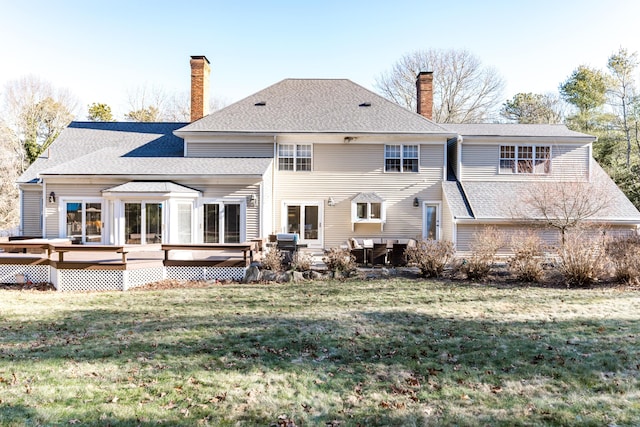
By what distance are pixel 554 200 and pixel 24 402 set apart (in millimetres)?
15585

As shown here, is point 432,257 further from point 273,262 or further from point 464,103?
point 464,103

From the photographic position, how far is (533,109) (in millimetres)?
33188

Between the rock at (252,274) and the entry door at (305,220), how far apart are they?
18.9 feet

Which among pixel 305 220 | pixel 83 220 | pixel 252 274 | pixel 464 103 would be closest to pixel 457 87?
pixel 464 103

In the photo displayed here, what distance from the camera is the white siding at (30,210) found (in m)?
16.8

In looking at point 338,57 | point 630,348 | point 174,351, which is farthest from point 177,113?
point 630,348

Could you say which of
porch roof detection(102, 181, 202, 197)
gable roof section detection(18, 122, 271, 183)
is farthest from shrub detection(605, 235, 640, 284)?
porch roof detection(102, 181, 202, 197)

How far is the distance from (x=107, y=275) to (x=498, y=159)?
16.1 meters

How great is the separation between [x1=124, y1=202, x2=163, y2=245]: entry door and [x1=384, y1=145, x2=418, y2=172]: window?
969cm

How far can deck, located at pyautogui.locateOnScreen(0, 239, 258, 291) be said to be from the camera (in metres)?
10.2

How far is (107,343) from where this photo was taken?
5.63 m

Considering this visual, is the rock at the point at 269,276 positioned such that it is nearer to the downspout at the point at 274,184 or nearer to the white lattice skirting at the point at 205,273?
the white lattice skirting at the point at 205,273

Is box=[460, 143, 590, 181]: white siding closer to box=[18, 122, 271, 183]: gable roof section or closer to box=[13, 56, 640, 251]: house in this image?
box=[13, 56, 640, 251]: house

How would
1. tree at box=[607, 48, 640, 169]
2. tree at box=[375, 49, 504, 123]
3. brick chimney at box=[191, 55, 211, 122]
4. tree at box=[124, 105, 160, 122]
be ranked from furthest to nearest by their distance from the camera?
tree at box=[124, 105, 160, 122] < tree at box=[375, 49, 504, 123] < tree at box=[607, 48, 640, 169] < brick chimney at box=[191, 55, 211, 122]
